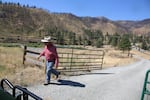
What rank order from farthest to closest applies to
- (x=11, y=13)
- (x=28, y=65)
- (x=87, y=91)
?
1. (x=11, y=13)
2. (x=28, y=65)
3. (x=87, y=91)

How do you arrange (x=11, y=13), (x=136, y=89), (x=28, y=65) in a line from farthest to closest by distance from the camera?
(x=11, y=13), (x=28, y=65), (x=136, y=89)

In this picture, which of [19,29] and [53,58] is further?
[19,29]

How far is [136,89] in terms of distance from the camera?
11.9 meters

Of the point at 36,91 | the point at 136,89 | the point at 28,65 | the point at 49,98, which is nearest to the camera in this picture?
the point at 49,98

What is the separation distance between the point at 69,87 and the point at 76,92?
769mm

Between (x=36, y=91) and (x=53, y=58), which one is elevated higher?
(x=53, y=58)

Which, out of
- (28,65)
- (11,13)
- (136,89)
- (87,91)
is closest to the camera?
(87,91)

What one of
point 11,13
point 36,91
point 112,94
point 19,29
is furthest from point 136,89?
point 11,13

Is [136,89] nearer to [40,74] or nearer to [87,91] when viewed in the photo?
[87,91]

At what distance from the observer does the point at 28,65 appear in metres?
14.3

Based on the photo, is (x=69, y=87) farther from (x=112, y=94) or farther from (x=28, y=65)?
(x=28, y=65)

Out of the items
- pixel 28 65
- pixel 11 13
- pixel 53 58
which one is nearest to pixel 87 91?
pixel 53 58

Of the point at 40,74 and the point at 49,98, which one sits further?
the point at 40,74

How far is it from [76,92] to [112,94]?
1316mm
